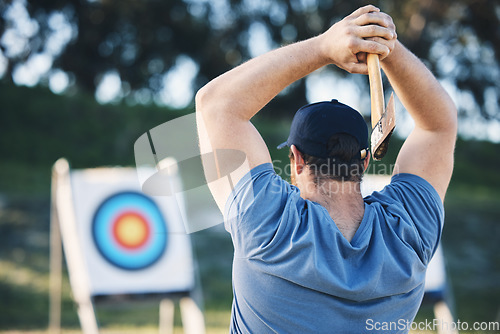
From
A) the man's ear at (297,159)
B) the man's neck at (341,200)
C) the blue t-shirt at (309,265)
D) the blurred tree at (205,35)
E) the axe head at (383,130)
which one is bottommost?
the blue t-shirt at (309,265)

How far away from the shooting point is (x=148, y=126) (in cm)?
880

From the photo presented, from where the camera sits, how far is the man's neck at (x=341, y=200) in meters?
1.10

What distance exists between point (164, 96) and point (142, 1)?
257 centimetres

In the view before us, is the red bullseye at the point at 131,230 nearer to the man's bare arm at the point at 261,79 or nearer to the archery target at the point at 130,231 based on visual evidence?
the archery target at the point at 130,231

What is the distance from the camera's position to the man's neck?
3.60 ft

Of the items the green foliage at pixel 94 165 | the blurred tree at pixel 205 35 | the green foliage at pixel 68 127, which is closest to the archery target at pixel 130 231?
the green foliage at pixel 94 165

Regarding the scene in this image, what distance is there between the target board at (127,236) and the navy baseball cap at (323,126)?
8.09ft

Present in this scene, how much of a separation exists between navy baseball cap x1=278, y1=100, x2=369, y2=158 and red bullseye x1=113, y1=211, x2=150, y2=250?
106 inches

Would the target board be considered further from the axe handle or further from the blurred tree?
the blurred tree

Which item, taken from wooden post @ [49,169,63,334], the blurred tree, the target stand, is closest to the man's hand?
the target stand

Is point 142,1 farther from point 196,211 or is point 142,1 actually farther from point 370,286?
point 370,286

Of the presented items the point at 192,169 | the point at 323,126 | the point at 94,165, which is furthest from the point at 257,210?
the point at 94,165

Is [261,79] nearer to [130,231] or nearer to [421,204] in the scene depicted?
[421,204]

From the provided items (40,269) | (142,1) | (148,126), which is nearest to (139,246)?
(40,269)
